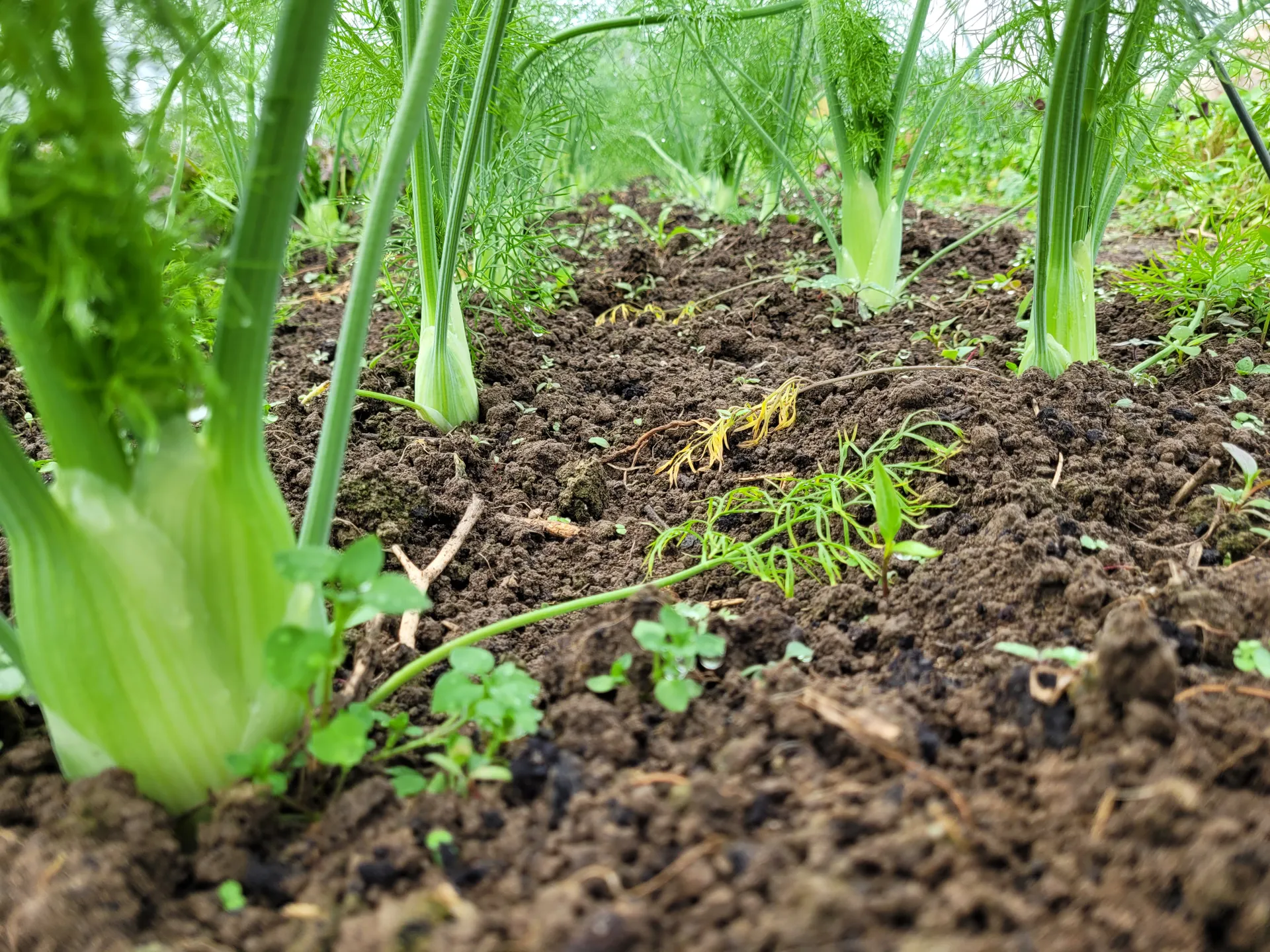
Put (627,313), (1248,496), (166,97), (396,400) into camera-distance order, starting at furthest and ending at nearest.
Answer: (627,313) < (396,400) < (1248,496) < (166,97)

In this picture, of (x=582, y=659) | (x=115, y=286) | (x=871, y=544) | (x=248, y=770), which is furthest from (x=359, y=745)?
(x=871, y=544)

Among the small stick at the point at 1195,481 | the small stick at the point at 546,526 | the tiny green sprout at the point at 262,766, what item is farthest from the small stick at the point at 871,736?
the small stick at the point at 1195,481

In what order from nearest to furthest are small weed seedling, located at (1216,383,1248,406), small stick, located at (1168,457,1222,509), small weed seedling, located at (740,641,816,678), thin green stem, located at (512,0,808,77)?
1. small weed seedling, located at (740,641,816,678)
2. small stick, located at (1168,457,1222,509)
3. small weed seedling, located at (1216,383,1248,406)
4. thin green stem, located at (512,0,808,77)

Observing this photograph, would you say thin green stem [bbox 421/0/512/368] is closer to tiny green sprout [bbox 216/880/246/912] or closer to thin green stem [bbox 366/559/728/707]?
thin green stem [bbox 366/559/728/707]

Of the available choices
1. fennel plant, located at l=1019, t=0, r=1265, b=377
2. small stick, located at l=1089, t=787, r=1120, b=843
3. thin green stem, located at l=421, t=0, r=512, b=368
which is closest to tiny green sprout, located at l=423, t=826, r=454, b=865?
small stick, located at l=1089, t=787, r=1120, b=843

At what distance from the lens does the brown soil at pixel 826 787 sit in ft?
1.98

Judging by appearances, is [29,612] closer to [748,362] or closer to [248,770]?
[248,770]

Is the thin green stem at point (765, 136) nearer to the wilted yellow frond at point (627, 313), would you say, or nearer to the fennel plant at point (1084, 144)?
the wilted yellow frond at point (627, 313)

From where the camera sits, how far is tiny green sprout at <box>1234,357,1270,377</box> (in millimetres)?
1702

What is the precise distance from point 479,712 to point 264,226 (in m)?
0.46

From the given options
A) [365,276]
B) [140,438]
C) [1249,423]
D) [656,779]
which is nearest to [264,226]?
[365,276]

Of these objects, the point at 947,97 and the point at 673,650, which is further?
the point at 947,97

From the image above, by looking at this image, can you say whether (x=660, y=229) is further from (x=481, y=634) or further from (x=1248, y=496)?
(x=481, y=634)

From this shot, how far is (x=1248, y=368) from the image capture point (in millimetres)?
1710
